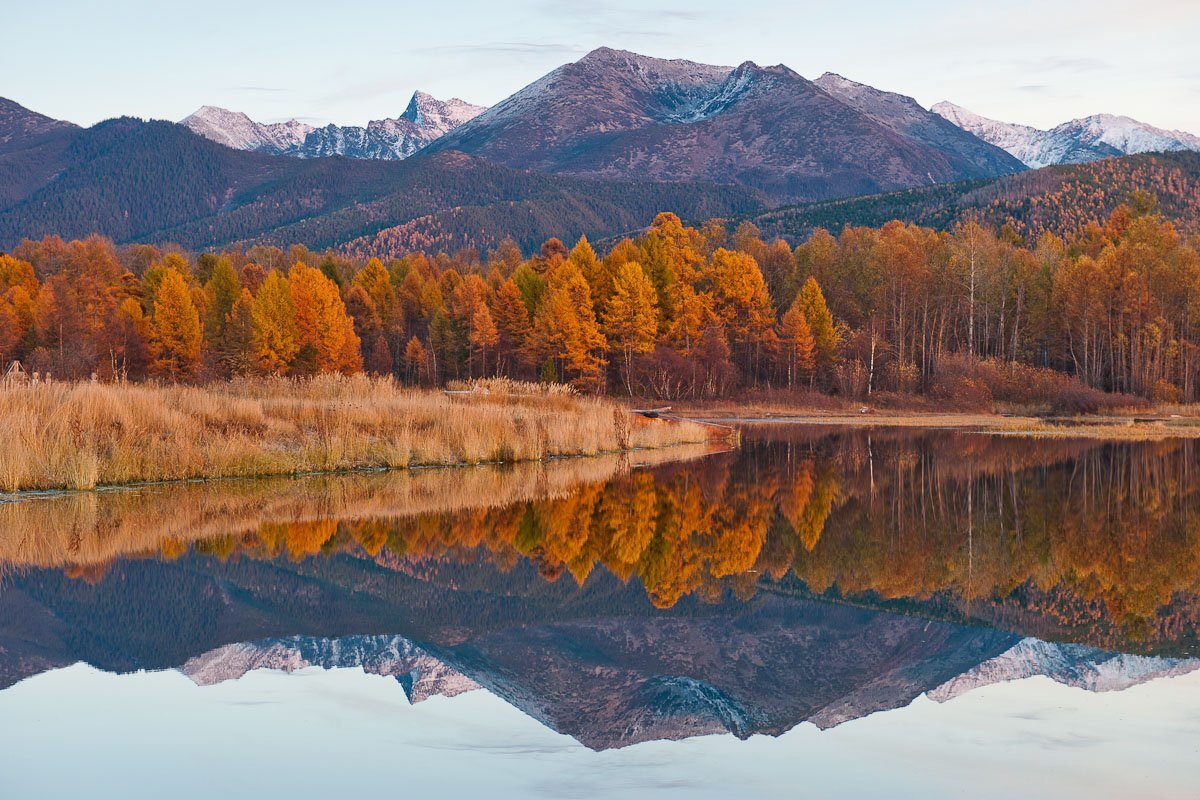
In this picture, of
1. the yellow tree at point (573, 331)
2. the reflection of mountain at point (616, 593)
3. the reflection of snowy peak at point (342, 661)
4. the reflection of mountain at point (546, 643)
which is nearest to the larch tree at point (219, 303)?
the yellow tree at point (573, 331)

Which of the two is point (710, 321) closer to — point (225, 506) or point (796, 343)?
point (796, 343)

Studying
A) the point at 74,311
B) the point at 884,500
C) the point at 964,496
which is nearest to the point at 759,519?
the point at 884,500

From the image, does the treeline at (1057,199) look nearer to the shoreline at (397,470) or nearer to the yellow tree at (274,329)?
the yellow tree at (274,329)

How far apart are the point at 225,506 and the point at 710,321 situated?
209ft

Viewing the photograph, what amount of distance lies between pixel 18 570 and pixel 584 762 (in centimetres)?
906

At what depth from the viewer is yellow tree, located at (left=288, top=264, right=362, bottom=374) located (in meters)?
75.7

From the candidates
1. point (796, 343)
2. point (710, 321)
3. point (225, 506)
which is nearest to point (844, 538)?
point (225, 506)

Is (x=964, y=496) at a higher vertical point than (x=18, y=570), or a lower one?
lower

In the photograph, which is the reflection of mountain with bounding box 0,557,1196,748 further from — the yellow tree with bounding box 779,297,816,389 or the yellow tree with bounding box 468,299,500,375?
the yellow tree with bounding box 468,299,500,375

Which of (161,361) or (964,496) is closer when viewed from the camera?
(964,496)

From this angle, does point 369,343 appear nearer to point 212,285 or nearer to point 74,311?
point 212,285

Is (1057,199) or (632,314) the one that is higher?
(1057,199)

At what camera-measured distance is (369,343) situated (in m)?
97.4

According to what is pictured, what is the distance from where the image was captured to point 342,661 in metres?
11.0
